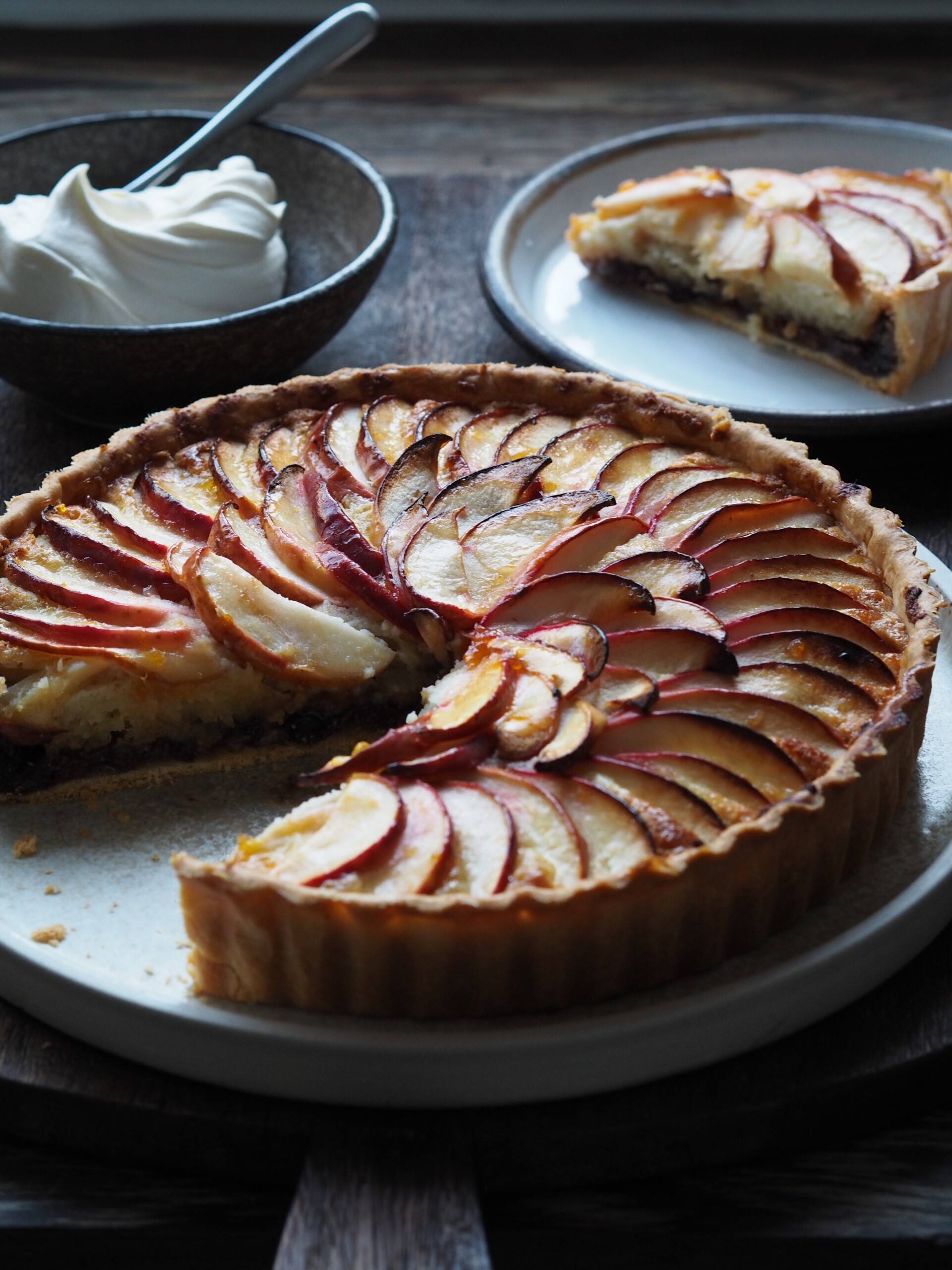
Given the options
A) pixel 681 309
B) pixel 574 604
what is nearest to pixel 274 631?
pixel 574 604

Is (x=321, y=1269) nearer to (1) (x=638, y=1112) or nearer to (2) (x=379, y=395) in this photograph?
(1) (x=638, y=1112)

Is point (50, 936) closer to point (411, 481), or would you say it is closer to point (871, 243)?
point (411, 481)

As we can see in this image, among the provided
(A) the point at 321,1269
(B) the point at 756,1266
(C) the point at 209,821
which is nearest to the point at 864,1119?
(B) the point at 756,1266

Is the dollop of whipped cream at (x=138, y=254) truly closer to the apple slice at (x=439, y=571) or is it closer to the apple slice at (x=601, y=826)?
the apple slice at (x=439, y=571)

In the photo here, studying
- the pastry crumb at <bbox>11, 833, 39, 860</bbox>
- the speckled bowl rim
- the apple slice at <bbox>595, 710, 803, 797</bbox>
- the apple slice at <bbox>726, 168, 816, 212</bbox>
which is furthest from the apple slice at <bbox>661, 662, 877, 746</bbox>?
the apple slice at <bbox>726, 168, 816, 212</bbox>

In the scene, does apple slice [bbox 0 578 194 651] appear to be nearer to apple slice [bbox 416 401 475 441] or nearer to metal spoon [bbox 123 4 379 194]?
apple slice [bbox 416 401 475 441]

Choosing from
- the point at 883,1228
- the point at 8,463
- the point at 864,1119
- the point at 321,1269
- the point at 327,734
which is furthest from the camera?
the point at 8,463
